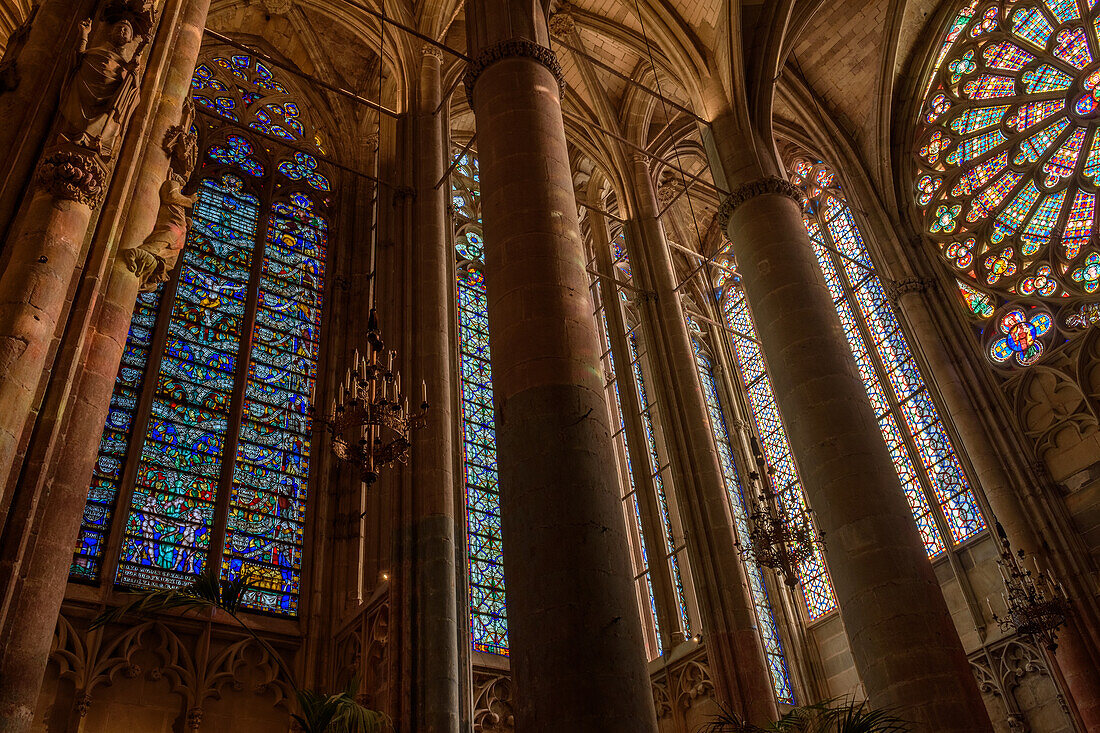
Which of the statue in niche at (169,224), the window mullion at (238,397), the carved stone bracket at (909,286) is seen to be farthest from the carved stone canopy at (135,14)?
the carved stone bracket at (909,286)

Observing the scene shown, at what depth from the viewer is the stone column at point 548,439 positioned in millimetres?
5191

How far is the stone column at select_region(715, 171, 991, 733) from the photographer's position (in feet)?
26.1

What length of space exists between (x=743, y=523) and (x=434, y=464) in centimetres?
1070

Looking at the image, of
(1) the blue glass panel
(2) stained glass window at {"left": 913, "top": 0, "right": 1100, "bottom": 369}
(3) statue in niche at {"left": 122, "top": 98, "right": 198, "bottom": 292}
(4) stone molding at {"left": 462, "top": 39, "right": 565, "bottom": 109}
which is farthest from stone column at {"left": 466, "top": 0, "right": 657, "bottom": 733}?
(2) stained glass window at {"left": 913, "top": 0, "right": 1100, "bottom": 369}

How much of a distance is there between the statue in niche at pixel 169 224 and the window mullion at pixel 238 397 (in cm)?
560

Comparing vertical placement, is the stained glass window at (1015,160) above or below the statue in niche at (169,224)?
above

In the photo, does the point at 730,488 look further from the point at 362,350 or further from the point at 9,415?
the point at 9,415

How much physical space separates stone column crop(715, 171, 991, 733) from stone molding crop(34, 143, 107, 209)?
7406 millimetres

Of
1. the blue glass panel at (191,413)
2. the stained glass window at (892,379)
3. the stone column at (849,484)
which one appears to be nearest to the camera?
the stone column at (849,484)

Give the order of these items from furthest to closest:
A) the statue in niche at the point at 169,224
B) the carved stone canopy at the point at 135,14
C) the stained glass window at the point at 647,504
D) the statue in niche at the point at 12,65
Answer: the stained glass window at the point at 647,504, the carved stone canopy at the point at 135,14, the statue in niche at the point at 12,65, the statue in niche at the point at 169,224

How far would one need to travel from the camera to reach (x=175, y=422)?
1277cm

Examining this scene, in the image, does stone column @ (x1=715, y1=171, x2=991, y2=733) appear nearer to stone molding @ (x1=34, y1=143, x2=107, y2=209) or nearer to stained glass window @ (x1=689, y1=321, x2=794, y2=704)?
stained glass window @ (x1=689, y1=321, x2=794, y2=704)

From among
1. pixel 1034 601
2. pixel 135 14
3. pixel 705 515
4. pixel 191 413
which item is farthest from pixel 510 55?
pixel 1034 601

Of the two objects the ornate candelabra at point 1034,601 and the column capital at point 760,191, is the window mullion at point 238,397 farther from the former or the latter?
the ornate candelabra at point 1034,601
